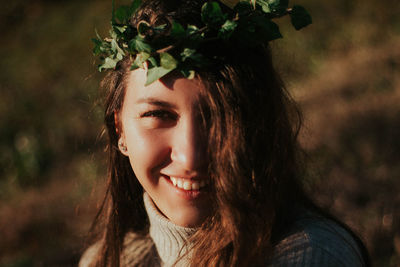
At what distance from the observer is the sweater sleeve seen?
1785mm

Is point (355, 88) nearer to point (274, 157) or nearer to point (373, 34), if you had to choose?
point (373, 34)

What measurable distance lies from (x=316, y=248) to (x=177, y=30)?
1111 millimetres

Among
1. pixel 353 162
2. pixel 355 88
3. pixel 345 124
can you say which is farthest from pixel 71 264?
pixel 355 88

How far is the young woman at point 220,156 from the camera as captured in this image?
1711 mm

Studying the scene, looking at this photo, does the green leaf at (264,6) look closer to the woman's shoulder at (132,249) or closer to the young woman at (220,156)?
the young woman at (220,156)

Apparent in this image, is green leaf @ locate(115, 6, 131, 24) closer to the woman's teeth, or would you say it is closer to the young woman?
the young woman

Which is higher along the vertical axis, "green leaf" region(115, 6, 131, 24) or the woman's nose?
"green leaf" region(115, 6, 131, 24)

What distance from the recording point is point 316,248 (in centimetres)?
181

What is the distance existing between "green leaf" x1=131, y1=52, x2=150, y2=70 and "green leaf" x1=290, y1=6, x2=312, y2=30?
0.66m

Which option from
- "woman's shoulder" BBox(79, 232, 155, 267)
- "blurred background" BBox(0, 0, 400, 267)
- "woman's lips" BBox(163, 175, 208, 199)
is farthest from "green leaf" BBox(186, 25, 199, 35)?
"woman's shoulder" BBox(79, 232, 155, 267)

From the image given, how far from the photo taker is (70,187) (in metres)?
5.27

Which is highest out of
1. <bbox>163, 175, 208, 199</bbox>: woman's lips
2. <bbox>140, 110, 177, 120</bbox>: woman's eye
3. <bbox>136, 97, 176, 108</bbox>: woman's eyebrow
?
<bbox>136, 97, 176, 108</bbox>: woman's eyebrow

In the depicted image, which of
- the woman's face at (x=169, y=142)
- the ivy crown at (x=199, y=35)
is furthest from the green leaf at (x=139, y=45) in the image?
the woman's face at (x=169, y=142)

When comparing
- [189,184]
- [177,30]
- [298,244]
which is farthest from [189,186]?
[177,30]
